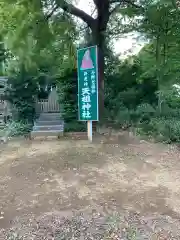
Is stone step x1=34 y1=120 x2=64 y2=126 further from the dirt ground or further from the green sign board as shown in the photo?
the dirt ground

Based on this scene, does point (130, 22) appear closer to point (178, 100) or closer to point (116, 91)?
point (116, 91)

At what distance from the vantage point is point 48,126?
31.4 ft

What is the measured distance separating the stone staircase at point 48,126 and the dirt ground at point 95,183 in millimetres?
964

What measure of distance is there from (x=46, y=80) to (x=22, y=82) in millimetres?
2901

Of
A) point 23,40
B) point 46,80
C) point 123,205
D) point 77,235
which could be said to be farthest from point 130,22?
point 77,235

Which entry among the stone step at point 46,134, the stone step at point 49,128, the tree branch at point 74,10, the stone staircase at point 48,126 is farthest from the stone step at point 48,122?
the tree branch at point 74,10

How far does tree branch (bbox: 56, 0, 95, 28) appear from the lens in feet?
25.5

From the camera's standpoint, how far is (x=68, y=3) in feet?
27.2

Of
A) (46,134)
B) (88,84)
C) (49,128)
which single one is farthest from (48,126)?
(88,84)

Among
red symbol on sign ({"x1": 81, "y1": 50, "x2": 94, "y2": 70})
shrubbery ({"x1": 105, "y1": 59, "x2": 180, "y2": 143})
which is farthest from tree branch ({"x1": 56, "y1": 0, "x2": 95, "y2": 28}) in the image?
shrubbery ({"x1": 105, "y1": 59, "x2": 180, "y2": 143})

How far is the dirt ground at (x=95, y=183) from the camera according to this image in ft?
12.7

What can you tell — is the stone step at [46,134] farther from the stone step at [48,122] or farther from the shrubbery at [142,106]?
the shrubbery at [142,106]

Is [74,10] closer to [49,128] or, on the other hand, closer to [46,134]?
[49,128]

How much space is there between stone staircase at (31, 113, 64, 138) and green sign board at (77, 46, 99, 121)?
3.63 ft
